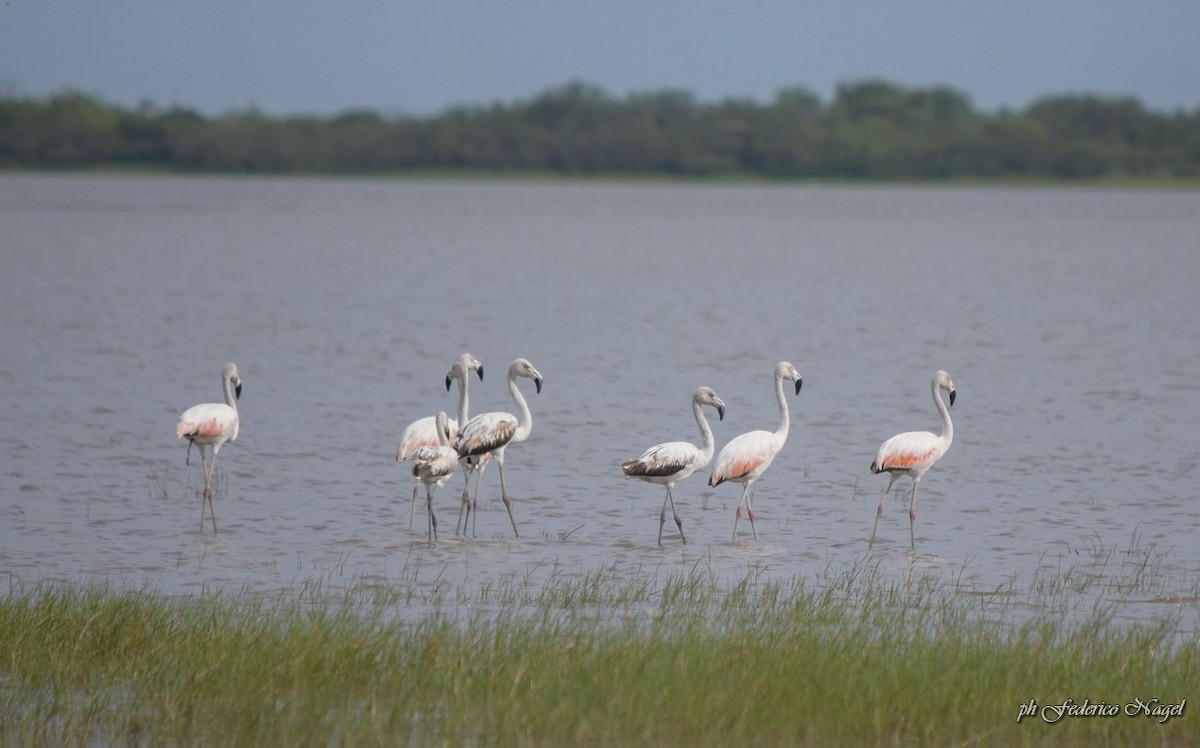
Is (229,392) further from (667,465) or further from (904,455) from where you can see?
(904,455)

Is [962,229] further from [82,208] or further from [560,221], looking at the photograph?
[82,208]

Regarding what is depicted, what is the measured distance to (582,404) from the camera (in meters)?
19.2

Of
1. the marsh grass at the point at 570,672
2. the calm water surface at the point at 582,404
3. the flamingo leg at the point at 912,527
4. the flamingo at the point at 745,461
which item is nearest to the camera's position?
the marsh grass at the point at 570,672

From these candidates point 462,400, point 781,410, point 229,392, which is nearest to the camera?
point 781,410

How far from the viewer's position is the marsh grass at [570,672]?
699cm

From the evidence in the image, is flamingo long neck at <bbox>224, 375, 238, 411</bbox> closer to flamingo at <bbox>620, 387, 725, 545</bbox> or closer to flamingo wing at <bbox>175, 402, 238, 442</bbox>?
flamingo wing at <bbox>175, 402, 238, 442</bbox>

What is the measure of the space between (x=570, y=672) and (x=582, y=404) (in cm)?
1165

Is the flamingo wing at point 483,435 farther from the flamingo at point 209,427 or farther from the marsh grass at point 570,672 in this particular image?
the marsh grass at point 570,672

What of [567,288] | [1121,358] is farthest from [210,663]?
[567,288]

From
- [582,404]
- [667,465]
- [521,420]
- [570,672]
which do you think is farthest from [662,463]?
[582,404]

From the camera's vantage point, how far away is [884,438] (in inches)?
662

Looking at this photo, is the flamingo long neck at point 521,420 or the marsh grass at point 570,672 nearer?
the marsh grass at point 570,672

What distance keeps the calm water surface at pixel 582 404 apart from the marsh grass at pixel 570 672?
1567 mm

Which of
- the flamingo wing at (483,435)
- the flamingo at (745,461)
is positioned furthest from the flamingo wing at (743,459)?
the flamingo wing at (483,435)
